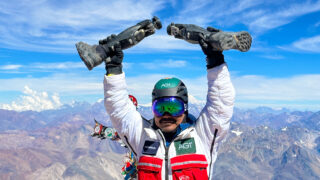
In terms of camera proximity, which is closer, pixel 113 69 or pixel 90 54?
pixel 90 54

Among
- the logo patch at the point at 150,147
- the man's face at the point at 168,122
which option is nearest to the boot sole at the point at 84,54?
the man's face at the point at 168,122

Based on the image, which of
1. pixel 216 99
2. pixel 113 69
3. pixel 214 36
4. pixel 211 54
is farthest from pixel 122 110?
pixel 214 36

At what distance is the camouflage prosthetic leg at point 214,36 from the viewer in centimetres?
438

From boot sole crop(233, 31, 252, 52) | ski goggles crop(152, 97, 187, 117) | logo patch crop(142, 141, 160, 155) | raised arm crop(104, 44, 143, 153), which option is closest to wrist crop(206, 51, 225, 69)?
boot sole crop(233, 31, 252, 52)

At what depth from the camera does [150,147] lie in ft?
17.7

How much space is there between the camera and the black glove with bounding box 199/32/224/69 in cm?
485

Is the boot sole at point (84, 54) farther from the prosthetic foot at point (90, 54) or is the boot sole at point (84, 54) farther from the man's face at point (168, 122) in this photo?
the man's face at point (168, 122)

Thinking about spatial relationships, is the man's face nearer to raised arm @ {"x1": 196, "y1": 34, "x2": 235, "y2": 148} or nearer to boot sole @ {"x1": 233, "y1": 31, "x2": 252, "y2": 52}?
raised arm @ {"x1": 196, "y1": 34, "x2": 235, "y2": 148}

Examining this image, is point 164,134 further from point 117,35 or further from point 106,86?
point 117,35

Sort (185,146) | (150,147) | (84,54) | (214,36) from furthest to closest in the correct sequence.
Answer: (150,147), (185,146), (84,54), (214,36)

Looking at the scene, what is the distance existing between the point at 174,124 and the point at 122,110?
1.05 metres

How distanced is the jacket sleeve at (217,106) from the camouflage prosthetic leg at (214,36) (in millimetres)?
541

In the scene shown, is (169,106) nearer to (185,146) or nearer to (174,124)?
(174,124)

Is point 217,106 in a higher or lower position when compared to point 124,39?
lower
